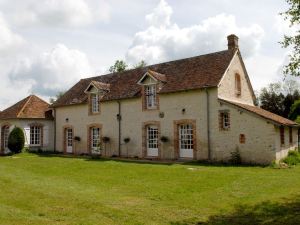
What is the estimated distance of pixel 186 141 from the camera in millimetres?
23953

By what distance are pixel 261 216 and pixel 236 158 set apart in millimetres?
11800

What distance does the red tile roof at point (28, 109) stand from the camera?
103 ft

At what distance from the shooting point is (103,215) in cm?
970

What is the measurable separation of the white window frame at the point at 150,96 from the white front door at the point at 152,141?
1.51 metres

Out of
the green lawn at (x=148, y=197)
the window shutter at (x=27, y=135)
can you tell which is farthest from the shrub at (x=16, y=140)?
the green lawn at (x=148, y=197)

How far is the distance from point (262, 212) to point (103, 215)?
177 inches

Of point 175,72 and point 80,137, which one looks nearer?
point 175,72

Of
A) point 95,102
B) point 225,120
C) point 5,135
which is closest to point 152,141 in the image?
point 225,120

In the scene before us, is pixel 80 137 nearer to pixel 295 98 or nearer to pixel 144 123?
pixel 144 123

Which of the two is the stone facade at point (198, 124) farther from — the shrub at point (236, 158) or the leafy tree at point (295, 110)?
the leafy tree at point (295, 110)

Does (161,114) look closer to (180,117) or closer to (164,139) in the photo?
(180,117)

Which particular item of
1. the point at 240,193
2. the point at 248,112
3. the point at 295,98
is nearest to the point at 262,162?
the point at 248,112

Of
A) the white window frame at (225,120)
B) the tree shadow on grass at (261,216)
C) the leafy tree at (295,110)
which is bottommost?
the tree shadow on grass at (261,216)

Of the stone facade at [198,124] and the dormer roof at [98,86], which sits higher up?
the dormer roof at [98,86]
